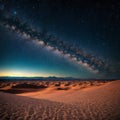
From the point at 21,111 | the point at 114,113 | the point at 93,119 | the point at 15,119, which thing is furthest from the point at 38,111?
the point at 114,113

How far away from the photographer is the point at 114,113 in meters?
13.9

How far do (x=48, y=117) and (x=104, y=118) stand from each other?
3856 mm

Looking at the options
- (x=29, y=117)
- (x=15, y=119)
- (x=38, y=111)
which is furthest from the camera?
(x=38, y=111)

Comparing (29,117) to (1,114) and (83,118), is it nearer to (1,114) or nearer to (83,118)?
(1,114)

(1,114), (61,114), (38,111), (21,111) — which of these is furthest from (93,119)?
(1,114)

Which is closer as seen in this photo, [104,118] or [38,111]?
[104,118]

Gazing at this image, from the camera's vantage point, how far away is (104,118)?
488 inches

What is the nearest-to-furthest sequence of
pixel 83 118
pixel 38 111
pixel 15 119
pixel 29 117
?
pixel 15 119 → pixel 29 117 → pixel 83 118 → pixel 38 111

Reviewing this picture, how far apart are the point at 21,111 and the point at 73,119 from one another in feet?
12.1

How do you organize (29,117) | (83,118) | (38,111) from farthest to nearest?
(38,111) < (83,118) < (29,117)

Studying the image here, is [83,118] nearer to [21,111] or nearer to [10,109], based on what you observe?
[21,111]

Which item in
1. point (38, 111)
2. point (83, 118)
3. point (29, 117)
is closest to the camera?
point (29, 117)

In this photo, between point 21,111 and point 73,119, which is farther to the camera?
point 21,111

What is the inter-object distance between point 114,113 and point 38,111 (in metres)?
5.83
